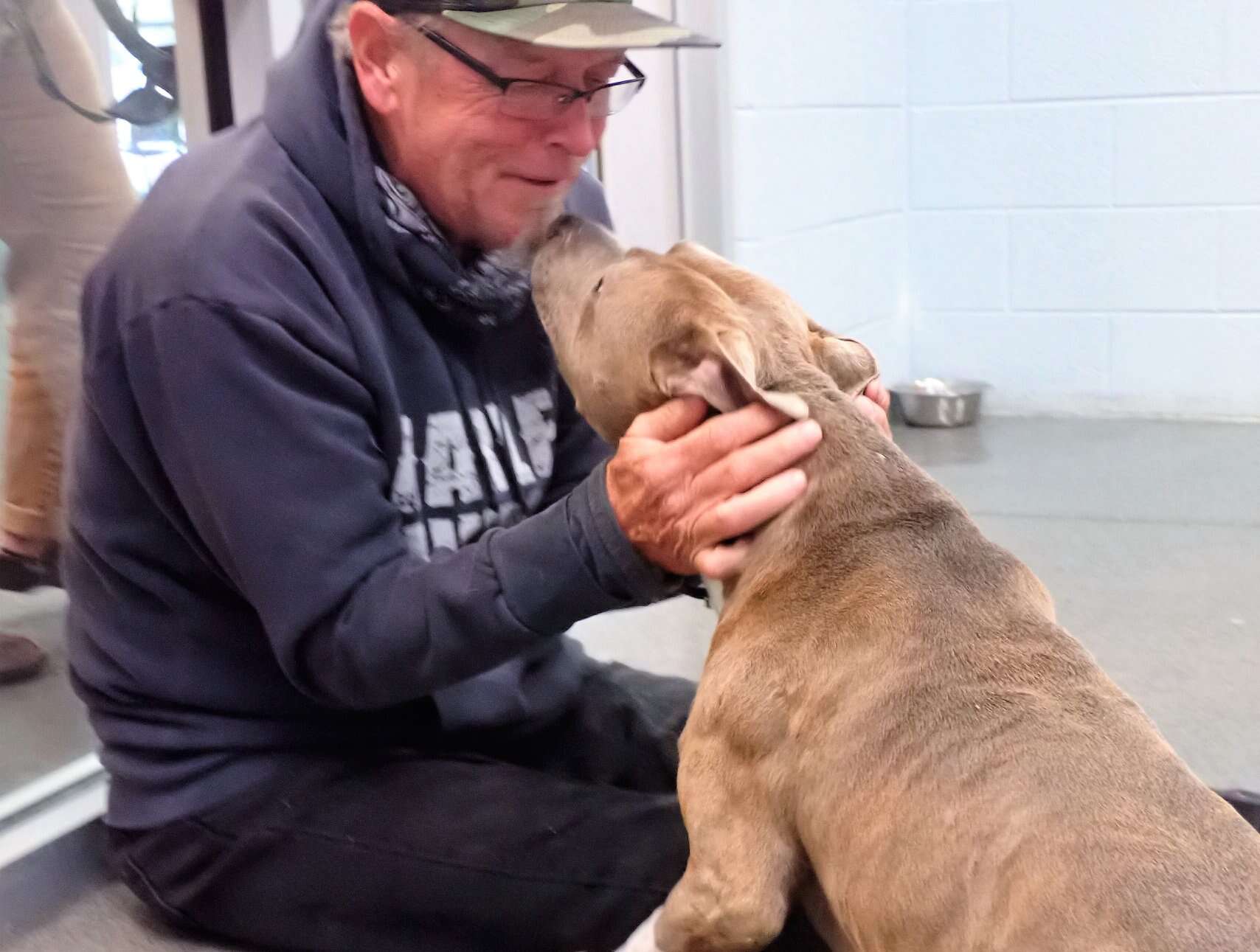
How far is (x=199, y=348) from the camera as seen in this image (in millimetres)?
1499

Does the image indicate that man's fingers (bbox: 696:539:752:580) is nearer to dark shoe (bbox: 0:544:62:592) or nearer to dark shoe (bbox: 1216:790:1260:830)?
dark shoe (bbox: 1216:790:1260:830)

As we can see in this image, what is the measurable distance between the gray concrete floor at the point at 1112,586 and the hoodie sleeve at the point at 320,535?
24.2 inches

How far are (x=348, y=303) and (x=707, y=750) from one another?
69 cm

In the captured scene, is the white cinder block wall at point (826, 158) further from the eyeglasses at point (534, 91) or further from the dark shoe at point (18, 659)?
the dark shoe at point (18, 659)

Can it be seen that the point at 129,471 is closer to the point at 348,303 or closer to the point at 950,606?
the point at 348,303

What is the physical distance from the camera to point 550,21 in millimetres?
1559

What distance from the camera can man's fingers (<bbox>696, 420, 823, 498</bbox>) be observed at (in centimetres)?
147

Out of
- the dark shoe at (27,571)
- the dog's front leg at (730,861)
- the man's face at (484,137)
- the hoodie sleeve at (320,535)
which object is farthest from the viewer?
the dark shoe at (27,571)

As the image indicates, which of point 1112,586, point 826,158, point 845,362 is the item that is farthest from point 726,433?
point 826,158

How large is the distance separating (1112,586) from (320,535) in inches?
86.7

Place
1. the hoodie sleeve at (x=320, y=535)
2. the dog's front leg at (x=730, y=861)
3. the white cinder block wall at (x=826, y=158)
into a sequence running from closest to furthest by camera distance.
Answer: the dog's front leg at (x=730, y=861), the hoodie sleeve at (x=320, y=535), the white cinder block wall at (x=826, y=158)

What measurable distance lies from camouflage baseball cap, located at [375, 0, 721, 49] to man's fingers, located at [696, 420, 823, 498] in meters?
0.51

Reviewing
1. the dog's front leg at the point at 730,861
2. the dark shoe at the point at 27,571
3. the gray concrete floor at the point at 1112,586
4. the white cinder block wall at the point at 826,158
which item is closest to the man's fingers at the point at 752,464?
the dog's front leg at the point at 730,861

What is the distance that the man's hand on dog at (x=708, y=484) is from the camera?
146 centimetres
